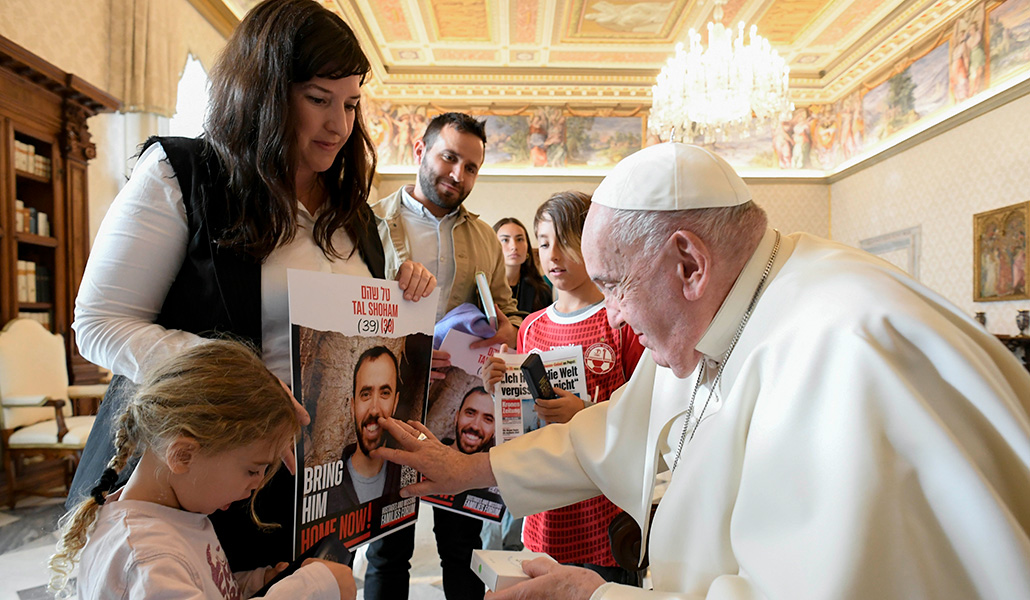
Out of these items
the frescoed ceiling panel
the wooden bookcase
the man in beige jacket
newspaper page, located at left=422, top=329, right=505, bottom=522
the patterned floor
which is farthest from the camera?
the frescoed ceiling panel

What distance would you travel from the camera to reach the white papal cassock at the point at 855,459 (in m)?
0.94

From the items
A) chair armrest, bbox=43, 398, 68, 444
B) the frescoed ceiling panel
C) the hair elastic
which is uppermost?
the frescoed ceiling panel

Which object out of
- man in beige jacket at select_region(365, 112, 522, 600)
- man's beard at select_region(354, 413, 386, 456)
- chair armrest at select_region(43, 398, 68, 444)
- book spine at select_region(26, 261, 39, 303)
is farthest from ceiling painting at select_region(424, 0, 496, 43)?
man's beard at select_region(354, 413, 386, 456)

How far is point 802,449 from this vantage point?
1061mm

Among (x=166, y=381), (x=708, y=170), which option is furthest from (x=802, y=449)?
(x=166, y=381)

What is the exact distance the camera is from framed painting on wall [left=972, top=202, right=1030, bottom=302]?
7922mm

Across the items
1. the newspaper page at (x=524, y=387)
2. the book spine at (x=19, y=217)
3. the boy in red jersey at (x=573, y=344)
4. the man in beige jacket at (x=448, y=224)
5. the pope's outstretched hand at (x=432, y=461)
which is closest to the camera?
the pope's outstretched hand at (x=432, y=461)

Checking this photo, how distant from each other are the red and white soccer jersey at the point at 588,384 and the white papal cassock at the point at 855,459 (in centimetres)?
102

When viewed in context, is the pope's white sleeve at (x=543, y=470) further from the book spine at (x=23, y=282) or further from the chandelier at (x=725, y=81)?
the chandelier at (x=725, y=81)

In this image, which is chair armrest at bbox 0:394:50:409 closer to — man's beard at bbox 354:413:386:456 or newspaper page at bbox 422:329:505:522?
newspaper page at bbox 422:329:505:522

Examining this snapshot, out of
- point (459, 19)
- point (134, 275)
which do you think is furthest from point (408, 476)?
point (459, 19)

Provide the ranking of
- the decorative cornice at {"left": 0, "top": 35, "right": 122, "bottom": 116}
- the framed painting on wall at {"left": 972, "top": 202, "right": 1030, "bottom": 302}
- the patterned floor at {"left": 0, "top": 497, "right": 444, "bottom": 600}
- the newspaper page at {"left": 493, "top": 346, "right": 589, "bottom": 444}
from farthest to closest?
the framed painting on wall at {"left": 972, "top": 202, "right": 1030, "bottom": 302}, the decorative cornice at {"left": 0, "top": 35, "right": 122, "bottom": 116}, the patterned floor at {"left": 0, "top": 497, "right": 444, "bottom": 600}, the newspaper page at {"left": 493, "top": 346, "right": 589, "bottom": 444}

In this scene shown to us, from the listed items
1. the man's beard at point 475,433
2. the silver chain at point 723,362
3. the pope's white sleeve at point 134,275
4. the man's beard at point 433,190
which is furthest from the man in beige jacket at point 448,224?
the pope's white sleeve at point 134,275

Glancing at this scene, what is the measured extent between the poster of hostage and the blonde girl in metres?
0.10
